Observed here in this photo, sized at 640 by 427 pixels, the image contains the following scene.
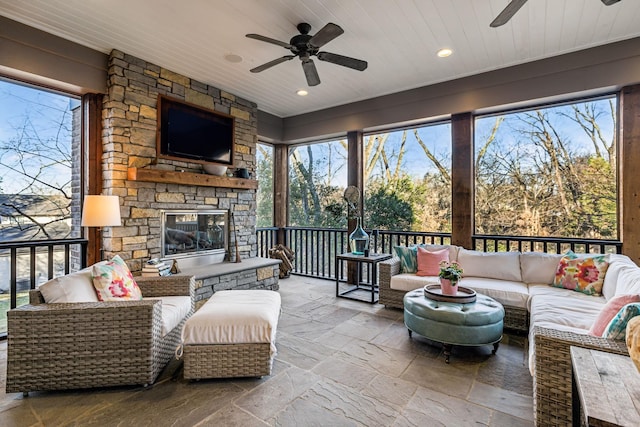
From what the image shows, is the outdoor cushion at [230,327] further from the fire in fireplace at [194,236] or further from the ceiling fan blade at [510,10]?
the ceiling fan blade at [510,10]

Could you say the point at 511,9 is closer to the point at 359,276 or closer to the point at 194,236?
the point at 359,276

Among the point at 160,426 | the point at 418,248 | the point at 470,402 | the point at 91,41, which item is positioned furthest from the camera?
the point at 418,248

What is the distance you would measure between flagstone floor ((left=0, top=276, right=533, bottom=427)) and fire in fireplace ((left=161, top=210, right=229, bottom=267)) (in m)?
1.80

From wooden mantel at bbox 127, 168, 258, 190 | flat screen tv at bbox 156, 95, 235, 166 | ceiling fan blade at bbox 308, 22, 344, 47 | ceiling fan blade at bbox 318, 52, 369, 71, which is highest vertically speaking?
ceiling fan blade at bbox 308, 22, 344, 47

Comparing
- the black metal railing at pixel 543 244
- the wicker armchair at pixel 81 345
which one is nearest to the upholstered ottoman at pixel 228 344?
the wicker armchair at pixel 81 345

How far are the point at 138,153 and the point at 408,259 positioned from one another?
11.8ft

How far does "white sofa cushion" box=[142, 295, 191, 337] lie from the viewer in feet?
8.26

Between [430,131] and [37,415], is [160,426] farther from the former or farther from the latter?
[430,131]

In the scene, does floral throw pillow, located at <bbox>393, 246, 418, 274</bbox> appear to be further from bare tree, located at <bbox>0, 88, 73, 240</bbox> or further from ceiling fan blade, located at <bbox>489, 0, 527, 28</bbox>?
bare tree, located at <bbox>0, 88, 73, 240</bbox>

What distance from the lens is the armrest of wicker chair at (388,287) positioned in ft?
13.3

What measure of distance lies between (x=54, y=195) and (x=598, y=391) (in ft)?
15.2

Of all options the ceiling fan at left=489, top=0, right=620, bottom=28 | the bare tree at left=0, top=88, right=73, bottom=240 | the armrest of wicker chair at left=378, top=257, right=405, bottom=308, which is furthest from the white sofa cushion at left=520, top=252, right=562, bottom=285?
the bare tree at left=0, top=88, right=73, bottom=240

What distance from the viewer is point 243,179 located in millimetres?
4961

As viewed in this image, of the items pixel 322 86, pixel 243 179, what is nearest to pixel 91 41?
pixel 243 179
